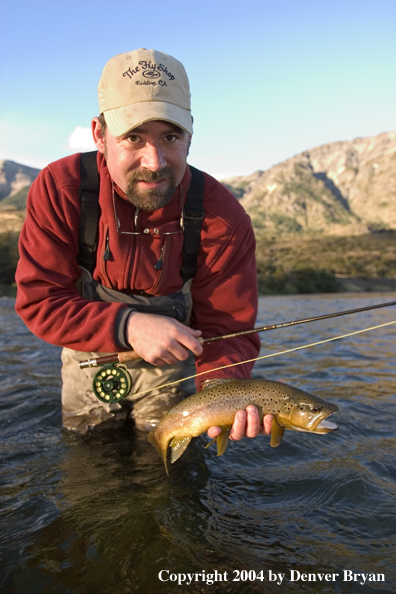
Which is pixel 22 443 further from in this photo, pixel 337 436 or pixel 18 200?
pixel 18 200

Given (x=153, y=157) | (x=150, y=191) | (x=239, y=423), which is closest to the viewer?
(x=239, y=423)

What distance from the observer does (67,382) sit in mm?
4066

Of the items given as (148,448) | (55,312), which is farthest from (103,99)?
(148,448)

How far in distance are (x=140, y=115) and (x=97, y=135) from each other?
57cm

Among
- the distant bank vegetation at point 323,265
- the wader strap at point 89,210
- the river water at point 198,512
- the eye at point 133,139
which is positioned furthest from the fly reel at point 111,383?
the distant bank vegetation at point 323,265

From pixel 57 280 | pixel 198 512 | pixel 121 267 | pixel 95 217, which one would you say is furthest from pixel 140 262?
pixel 198 512

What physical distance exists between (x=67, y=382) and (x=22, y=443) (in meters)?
0.86

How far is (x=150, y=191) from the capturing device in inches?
129

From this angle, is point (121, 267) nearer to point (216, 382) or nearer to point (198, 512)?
point (216, 382)

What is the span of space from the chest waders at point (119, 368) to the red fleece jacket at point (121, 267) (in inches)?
2.3

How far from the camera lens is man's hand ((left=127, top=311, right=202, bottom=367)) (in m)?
2.95

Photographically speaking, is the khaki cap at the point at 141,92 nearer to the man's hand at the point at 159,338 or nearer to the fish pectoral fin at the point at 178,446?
the man's hand at the point at 159,338

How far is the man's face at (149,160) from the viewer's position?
3125 mm

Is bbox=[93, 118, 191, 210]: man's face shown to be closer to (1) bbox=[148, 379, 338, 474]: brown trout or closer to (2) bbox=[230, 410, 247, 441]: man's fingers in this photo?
(1) bbox=[148, 379, 338, 474]: brown trout
